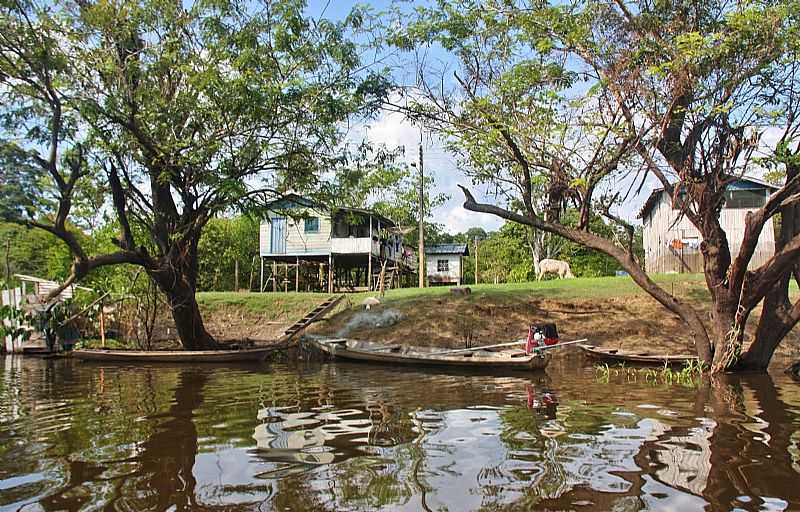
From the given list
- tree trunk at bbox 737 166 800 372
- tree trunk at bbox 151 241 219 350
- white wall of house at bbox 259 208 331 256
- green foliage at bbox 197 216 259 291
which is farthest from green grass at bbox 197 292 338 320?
tree trunk at bbox 737 166 800 372

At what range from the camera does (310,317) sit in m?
22.2

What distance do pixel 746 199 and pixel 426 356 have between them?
A: 62.6ft

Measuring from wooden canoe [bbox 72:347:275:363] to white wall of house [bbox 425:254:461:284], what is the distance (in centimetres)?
2849

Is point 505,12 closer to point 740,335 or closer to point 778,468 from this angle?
point 740,335

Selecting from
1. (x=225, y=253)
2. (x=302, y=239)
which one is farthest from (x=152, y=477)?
(x=225, y=253)

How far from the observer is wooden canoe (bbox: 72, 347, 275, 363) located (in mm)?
16469

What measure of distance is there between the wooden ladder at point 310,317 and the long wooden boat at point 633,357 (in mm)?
9159

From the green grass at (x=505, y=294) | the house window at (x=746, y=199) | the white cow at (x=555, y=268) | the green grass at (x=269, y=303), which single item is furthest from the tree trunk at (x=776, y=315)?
the white cow at (x=555, y=268)

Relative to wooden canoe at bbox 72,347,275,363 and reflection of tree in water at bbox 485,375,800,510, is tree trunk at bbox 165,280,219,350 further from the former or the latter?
reflection of tree in water at bbox 485,375,800,510

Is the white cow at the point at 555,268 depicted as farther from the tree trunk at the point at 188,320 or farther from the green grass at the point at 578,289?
the tree trunk at the point at 188,320

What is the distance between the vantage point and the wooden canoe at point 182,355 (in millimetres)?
16469

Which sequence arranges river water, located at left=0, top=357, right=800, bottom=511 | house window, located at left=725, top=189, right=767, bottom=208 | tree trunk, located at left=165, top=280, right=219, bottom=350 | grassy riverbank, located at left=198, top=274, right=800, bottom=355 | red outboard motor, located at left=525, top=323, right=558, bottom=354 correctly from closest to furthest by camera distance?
river water, located at left=0, top=357, right=800, bottom=511
red outboard motor, located at left=525, top=323, right=558, bottom=354
tree trunk, located at left=165, top=280, right=219, bottom=350
grassy riverbank, located at left=198, top=274, right=800, bottom=355
house window, located at left=725, top=189, right=767, bottom=208

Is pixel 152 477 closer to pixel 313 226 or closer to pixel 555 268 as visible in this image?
pixel 555 268

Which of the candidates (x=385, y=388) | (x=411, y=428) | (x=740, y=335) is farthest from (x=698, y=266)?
(x=411, y=428)
